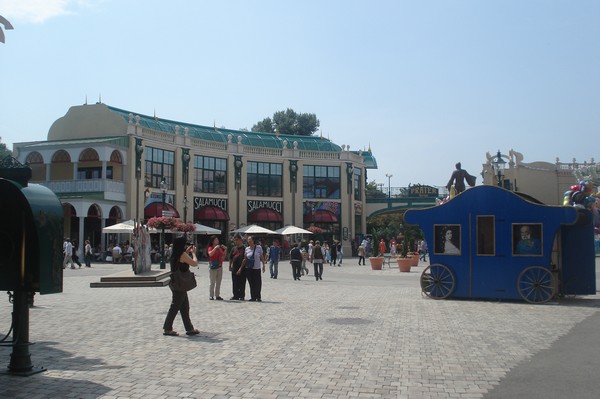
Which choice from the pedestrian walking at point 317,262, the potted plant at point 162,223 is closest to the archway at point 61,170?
the potted plant at point 162,223

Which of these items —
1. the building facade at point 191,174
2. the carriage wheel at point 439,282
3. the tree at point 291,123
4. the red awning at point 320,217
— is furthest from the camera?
the tree at point 291,123

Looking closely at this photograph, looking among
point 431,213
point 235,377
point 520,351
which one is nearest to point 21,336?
point 235,377

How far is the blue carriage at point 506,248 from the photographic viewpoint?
14.4 meters

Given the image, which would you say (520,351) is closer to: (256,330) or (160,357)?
(256,330)

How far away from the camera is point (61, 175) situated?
42.6 metres

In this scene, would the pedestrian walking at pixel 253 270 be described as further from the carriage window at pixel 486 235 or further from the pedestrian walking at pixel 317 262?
the pedestrian walking at pixel 317 262

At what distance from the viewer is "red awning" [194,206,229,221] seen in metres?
47.7

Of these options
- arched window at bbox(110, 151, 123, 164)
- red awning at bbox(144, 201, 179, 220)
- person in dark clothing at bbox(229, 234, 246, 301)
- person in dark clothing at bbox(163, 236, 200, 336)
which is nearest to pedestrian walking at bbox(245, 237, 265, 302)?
person in dark clothing at bbox(229, 234, 246, 301)

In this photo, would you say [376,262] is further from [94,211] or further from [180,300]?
[180,300]

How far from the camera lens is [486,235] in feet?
49.6

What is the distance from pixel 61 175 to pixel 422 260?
87.9ft

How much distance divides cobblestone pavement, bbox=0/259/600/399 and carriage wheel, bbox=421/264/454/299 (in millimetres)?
489

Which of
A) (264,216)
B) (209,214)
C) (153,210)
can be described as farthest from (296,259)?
(264,216)

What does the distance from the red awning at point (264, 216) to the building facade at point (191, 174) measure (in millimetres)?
91
